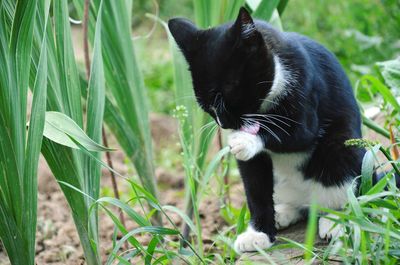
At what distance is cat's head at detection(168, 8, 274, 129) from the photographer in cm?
207

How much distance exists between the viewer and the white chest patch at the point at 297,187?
2316mm

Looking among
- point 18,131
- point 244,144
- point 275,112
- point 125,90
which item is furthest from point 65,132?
point 125,90

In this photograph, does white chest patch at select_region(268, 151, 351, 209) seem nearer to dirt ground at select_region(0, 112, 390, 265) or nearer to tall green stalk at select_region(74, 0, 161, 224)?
dirt ground at select_region(0, 112, 390, 265)

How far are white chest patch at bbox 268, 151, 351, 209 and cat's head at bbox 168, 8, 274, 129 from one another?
0.26 metres

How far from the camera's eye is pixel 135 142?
267 cm

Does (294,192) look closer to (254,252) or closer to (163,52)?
(254,252)

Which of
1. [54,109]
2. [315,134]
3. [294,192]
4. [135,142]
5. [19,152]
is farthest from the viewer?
[135,142]

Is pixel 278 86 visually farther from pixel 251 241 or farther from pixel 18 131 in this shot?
pixel 18 131

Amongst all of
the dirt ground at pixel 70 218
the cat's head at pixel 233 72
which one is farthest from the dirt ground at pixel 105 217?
the cat's head at pixel 233 72

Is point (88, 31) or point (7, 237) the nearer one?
point (7, 237)

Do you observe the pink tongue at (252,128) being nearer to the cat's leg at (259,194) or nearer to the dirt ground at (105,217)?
the cat's leg at (259,194)

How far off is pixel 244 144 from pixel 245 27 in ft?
1.10

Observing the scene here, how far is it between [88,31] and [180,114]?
1.68ft

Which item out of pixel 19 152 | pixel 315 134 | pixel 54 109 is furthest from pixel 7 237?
pixel 315 134
